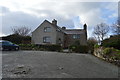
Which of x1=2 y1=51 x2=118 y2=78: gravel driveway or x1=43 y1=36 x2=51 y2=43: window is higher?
x1=43 y1=36 x2=51 y2=43: window

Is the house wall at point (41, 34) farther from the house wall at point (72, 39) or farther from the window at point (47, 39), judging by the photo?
the house wall at point (72, 39)

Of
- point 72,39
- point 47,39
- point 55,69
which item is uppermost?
point 72,39

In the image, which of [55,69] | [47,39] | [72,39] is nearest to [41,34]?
[47,39]

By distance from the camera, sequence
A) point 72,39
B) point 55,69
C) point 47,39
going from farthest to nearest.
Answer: point 72,39, point 47,39, point 55,69

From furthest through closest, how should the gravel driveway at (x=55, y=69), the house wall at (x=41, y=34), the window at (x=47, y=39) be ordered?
the window at (x=47, y=39)
the house wall at (x=41, y=34)
the gravel driveway at (x=55, y=69)

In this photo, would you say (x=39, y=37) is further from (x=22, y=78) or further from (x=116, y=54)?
(x=22, y=78)

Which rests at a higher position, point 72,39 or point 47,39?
point 72,39

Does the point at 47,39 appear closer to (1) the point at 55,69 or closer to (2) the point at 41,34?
(2) the point at 41,34

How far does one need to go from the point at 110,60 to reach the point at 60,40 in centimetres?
2941

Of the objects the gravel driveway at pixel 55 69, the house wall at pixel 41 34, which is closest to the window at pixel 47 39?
the house wall at pixel 41 34

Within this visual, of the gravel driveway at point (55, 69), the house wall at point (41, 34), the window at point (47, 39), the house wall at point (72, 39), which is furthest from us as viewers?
the house wall at point (72, 39)

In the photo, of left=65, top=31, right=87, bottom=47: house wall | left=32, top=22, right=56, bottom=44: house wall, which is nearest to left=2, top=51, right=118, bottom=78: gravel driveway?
left=32, top=22, right=56, bottom=44: house wall

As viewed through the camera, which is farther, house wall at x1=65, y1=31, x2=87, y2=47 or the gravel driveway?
house wall at x1=65, y1=31, x2=87, y2=47

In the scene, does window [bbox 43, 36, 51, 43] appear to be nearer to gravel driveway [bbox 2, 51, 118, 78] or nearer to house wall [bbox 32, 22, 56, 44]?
house wall [bbox 32, 22, 56, 44]
